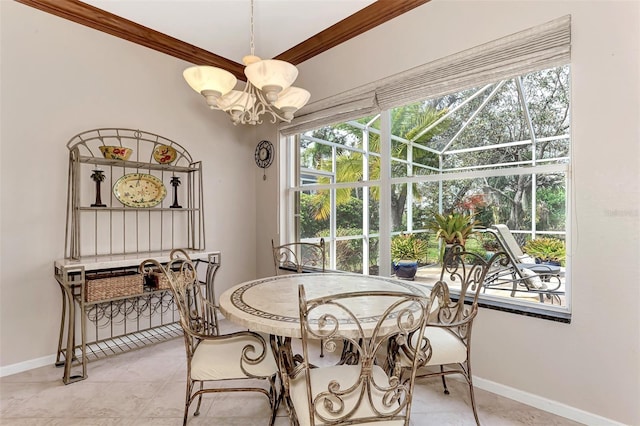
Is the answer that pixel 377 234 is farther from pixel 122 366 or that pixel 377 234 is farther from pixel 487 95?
pixel 122 366

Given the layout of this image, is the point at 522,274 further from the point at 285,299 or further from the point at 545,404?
the point at 285,299

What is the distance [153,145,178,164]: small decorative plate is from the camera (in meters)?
2.95

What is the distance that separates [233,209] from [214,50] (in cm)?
167

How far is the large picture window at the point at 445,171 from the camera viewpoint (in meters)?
1.99

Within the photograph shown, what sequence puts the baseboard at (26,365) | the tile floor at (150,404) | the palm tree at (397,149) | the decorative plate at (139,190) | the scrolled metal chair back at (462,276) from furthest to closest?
the decorative plate at (139,190) → the palm tree at (397,149) → the baseboard at (26,365) → the scrolled metal chair back at (462,276) → the tile floor at (150,404)

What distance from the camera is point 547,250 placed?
2.02m

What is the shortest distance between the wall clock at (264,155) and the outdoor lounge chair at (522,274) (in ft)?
7.75

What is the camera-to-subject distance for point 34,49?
7.97 feet

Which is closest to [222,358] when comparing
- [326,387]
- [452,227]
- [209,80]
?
[326,387]

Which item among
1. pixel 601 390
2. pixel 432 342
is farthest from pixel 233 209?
pixel 601 390

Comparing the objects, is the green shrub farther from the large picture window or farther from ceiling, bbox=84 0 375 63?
ceiling, bbox=84 0 375 63

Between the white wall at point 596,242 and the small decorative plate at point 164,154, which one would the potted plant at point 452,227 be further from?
the small decorative plate at point 164,154

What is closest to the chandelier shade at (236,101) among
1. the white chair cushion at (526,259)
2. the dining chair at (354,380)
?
the dining chair at (354,380)

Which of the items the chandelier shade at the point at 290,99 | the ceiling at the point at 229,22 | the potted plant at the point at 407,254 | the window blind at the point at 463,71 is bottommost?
the potted plant at the point at 407,254
